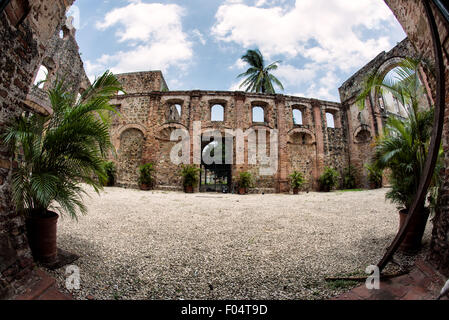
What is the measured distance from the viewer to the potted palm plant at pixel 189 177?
36.1 ft

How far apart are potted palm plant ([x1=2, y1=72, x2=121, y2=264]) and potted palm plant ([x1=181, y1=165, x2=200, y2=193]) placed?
8.34 metres

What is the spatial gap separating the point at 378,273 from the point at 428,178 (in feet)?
3.34

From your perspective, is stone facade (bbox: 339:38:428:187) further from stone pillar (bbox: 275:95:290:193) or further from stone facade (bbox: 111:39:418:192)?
stone pillar (bbox: 275:95:290:193)

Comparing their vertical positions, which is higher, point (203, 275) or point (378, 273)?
point (378, 273)

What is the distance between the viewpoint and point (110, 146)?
103 inches

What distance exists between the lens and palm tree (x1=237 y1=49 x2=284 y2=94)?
16.9 m

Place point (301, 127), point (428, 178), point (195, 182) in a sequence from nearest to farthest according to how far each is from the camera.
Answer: point (428, 178)
point (195, 182)
point (301, 127)

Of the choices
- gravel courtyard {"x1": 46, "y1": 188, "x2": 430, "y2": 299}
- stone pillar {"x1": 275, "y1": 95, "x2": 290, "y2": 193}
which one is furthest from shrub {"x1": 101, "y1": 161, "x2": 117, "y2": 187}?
stone pillar {"x1": 275, "y1": 95, "x2": 290, "y2": 193}

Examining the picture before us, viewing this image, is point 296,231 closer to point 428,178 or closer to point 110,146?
point 428,178

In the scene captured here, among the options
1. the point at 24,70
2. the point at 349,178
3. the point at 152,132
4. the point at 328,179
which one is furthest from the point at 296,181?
the point at 24,70

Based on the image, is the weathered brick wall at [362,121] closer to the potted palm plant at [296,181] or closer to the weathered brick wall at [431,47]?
the potted palm plant at [296,181]

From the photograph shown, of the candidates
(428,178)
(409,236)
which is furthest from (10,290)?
(409,236)

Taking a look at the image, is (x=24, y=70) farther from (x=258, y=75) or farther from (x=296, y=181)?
(x=258, y=75)
